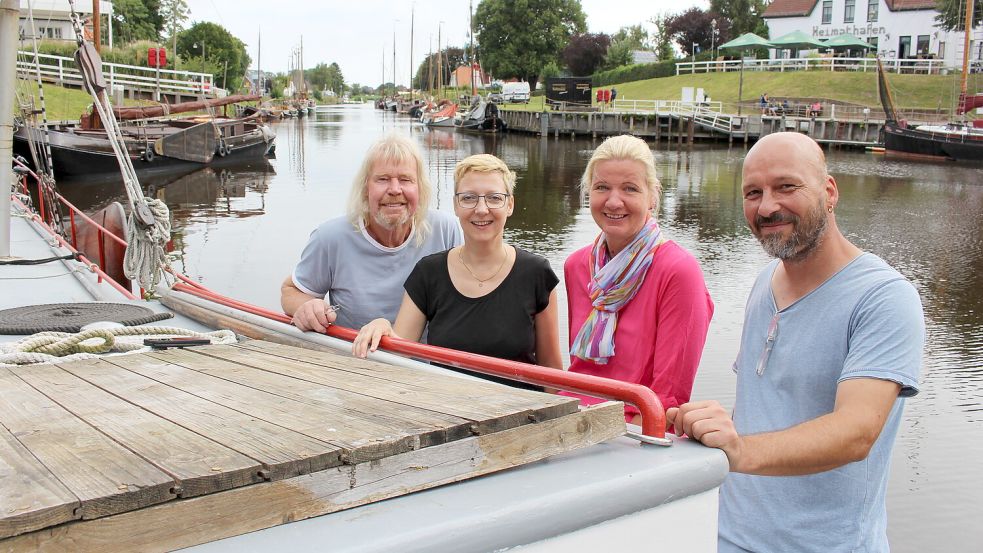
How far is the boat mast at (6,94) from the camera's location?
21.0 ft

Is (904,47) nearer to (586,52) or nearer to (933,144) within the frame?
(586,52)

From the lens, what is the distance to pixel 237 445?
1654 millimetres

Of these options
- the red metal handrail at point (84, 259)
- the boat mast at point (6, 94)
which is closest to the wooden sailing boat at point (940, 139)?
the red metal handrail at point (84, 259)

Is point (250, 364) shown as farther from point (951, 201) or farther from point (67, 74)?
point (67, 74)

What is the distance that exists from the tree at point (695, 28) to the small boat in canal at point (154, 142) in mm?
45562

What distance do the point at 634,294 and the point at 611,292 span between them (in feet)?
0.24

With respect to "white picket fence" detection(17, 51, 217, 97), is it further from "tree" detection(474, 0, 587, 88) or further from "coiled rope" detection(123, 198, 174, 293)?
"tree" detection(474, 0, 587, 88)

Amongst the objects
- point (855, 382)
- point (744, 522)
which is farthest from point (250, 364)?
point (855, 382)

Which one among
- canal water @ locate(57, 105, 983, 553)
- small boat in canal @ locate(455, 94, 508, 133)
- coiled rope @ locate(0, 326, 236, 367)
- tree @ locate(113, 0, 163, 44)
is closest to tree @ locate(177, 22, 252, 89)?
tree @ locate(113, 0, 163, 44)

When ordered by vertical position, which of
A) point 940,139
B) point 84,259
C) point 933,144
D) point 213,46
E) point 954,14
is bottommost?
point 84,259

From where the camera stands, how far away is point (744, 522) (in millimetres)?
2266

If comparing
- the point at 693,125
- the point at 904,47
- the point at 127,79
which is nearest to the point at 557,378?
the point at 693,125

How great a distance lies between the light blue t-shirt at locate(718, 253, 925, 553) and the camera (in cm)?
196

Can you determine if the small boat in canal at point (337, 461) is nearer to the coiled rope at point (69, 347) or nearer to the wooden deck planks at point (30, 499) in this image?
the wooden deck planks at point (30, 499)
